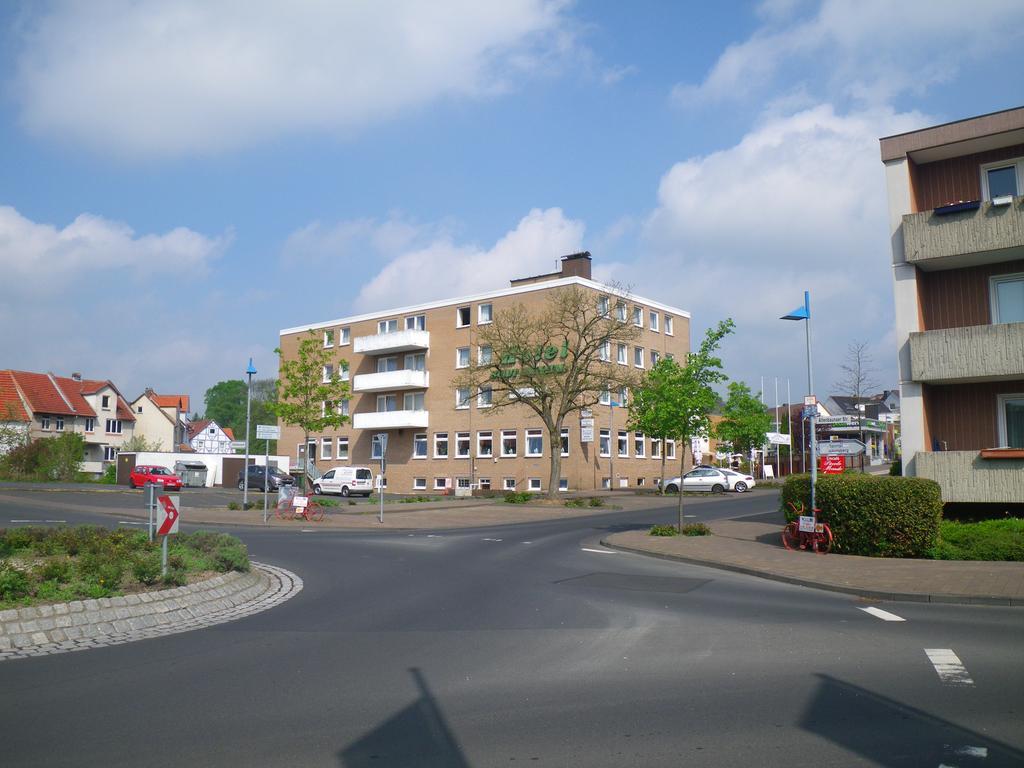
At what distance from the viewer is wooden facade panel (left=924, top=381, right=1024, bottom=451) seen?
68.8 ft

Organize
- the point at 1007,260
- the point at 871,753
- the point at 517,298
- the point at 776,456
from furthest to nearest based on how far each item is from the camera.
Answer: the point at 776,456 < the point at 517,298 < the point at 1007,260 < the point at 871,753

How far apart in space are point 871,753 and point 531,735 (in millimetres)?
2166

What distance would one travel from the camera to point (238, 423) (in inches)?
5384

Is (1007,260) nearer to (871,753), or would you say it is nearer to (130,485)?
(871,753)

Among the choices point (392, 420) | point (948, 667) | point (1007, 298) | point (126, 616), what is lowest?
point (948, 667)

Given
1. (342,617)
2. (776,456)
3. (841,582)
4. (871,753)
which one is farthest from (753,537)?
(776,456)

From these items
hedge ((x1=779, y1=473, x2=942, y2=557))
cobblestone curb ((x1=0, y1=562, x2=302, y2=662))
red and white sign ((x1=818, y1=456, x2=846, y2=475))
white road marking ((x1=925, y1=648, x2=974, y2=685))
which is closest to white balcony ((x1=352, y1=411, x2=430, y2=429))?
red and white sign ((x1=818, y1=456, x2=846, y2=475))

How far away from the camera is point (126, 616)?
32.0 ft

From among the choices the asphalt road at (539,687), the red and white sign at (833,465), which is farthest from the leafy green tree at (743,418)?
the asphalt road at (539,687)

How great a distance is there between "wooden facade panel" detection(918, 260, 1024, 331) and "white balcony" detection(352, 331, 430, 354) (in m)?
40.5

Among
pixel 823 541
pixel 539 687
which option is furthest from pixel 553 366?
pixel 539 687

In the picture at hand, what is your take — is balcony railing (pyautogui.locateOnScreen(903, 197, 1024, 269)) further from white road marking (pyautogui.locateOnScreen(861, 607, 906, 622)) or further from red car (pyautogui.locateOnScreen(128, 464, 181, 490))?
red car (pyautogui.locateOnScreen(128, 464, 181, 490))

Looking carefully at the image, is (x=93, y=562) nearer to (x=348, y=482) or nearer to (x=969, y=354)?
(x=969, y=354)

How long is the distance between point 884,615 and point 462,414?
1808 inches
